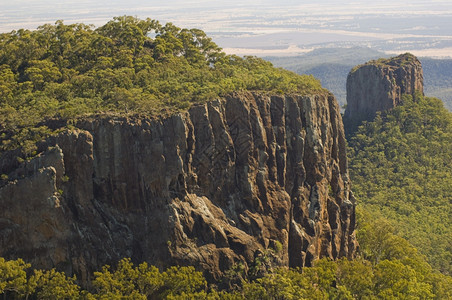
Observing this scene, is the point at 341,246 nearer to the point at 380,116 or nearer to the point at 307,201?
the point at 307,201

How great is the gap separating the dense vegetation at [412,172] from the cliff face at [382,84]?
3.36 m

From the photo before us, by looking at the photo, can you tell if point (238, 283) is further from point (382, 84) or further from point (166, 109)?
point (382, 84)

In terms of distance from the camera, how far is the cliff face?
126 meters

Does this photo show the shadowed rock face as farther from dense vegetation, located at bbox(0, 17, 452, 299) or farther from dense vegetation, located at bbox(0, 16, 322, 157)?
dense vegetation, located at bbox(0, 16, 322, 157)

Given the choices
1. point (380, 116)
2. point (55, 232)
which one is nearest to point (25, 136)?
point (55, 232)

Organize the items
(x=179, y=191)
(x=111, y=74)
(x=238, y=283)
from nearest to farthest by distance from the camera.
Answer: (x=179, y=191) < (x=238, y=283) < (x=111, y=74)

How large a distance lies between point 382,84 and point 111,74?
86.2 meters

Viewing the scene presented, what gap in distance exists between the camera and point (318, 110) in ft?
200

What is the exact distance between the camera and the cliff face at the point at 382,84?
126 metres

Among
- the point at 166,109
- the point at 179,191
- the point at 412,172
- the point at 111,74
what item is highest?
the point at 111,74

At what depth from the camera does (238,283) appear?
162 ft

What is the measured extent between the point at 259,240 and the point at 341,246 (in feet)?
50.8

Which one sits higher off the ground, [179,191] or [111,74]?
[111,74]

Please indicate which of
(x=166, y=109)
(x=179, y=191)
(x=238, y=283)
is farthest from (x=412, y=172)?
(x=166, y=109)
